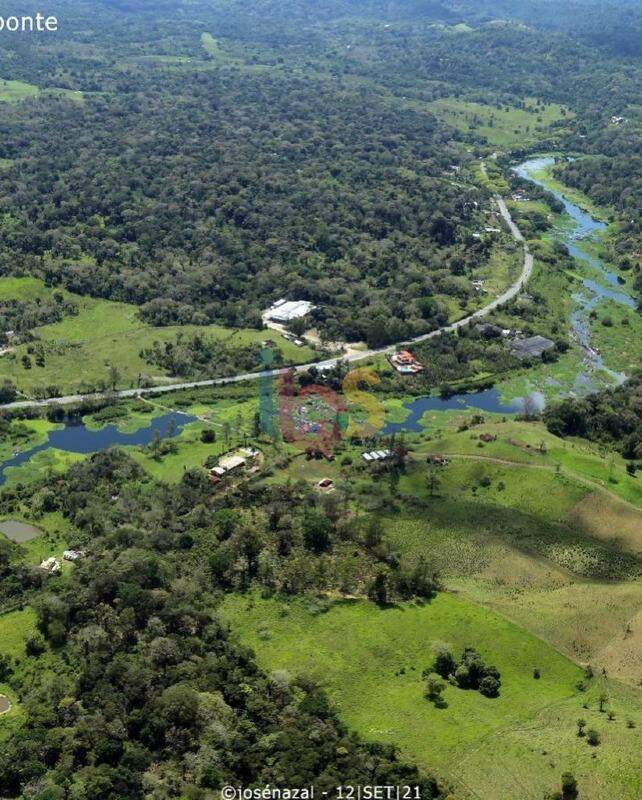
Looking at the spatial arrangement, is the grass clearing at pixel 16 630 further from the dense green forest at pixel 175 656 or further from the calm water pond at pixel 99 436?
the calm water pond at pixel 99 436

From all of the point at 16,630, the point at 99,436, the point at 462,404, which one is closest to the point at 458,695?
the point at 16,630

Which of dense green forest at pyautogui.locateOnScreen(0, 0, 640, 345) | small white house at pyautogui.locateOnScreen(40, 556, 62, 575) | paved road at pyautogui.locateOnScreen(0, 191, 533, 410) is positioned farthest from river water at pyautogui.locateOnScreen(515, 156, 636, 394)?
small white house at pyautogui.locateOnScreen(40, 556, 62, 575)

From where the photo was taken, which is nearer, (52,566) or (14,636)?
(14,636)

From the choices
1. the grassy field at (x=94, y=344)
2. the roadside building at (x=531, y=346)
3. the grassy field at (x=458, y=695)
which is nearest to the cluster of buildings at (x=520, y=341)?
the roadside building at (x=531, y=346)

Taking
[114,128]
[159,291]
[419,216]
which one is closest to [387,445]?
[159,291]

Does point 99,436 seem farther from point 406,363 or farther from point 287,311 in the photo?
point 406,363

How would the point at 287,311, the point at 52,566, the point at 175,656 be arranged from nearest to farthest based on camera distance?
1. the point at 175,656
2. the point at 52,566
3. the point at 287,311
